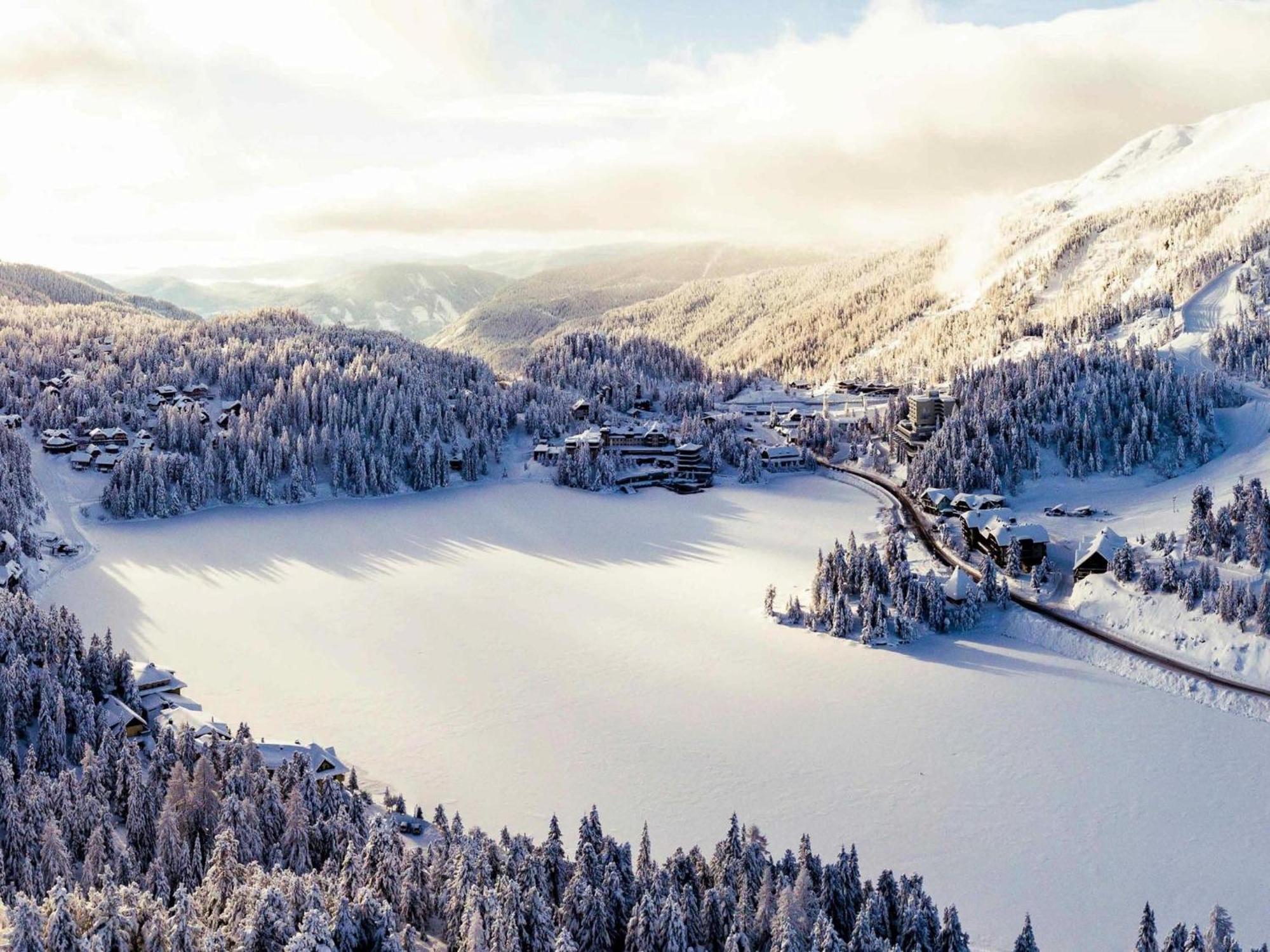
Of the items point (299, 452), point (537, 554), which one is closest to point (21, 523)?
point (299, 452)

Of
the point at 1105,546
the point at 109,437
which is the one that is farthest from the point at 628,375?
the point at 1105,546

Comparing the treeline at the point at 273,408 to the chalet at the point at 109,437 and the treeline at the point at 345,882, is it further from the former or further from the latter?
the treeline at the point at 345,882

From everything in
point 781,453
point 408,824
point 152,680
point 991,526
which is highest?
point 781,453

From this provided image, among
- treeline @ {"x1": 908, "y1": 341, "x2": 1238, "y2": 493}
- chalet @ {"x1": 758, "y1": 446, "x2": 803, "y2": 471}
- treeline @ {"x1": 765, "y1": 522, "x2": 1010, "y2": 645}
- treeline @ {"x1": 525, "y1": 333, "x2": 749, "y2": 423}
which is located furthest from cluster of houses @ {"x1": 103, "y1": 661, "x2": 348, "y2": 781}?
treeline @ {"x1": 525, "y1": 333, "x2": 749, "y2": 423}

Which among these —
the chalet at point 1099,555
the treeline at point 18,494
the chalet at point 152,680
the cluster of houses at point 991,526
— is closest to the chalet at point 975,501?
the cluster of houses at point 991,526

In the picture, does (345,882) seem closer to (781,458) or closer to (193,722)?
(193,722)

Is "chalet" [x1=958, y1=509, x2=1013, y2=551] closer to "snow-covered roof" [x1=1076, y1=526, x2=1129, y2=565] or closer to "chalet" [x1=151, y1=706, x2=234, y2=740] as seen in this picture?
"snow-covered roof" [x1=1076, y1=526, x2=1129, y2=565]

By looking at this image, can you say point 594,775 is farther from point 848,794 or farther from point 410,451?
point 410,451
